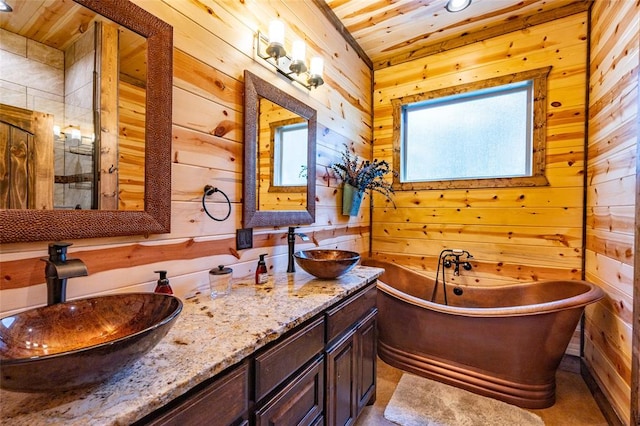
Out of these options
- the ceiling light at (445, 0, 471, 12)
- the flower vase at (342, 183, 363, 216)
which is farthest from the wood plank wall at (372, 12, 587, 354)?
the flower vase at (342, 183, 363, 216)

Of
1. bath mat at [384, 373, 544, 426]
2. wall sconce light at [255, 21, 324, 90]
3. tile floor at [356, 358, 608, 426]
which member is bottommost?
tile floor at [356, 358, 608, 426]

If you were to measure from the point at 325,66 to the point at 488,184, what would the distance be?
1.81 meters

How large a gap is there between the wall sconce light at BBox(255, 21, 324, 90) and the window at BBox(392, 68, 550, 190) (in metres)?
1.31

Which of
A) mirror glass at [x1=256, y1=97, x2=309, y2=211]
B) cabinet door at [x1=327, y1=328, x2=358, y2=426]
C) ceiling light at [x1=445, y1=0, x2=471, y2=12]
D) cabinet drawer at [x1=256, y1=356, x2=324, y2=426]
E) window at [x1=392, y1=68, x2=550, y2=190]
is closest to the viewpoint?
cabinet drawer at [x1=256, y1=356, x2=324, y2=426]

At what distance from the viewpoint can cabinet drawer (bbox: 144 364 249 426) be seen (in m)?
0.68

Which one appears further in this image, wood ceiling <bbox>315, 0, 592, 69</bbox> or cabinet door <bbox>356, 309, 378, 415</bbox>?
wood ceiling <bbox>315, 0, 592, 69</bbox>

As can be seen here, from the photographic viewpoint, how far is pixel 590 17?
91.0 inches

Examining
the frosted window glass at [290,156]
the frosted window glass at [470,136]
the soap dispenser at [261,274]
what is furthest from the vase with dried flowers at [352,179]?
the soap dispenser at [261,274]

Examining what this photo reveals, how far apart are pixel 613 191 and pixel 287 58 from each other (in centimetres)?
228

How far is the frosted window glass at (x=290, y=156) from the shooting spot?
187 centimetres

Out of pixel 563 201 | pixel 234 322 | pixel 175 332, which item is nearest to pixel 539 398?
pixel 563 201

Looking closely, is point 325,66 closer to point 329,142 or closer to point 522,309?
point 329,142

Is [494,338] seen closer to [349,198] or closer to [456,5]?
[349,198]

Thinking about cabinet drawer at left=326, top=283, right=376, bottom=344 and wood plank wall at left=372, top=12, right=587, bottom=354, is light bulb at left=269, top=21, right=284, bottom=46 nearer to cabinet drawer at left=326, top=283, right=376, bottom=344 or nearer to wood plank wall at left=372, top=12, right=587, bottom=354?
cabinet drawer at left=326, top=283, right=376, bottom=344
